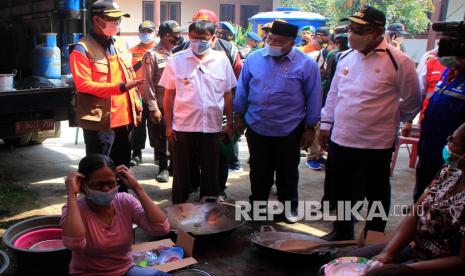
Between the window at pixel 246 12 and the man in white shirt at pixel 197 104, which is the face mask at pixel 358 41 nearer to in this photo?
the man in white shirt at pixel 197 104

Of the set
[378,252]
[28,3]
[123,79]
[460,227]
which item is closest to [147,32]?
[28,3]

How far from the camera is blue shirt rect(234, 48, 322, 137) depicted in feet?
12.7

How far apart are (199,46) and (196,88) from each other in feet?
1.22

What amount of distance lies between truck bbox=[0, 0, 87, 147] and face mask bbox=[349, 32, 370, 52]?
10.2 ft

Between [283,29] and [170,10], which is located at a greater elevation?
[170,10]

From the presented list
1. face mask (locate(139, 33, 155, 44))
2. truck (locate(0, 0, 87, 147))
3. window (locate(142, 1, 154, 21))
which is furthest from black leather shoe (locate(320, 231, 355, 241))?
window (locate(142, 1, 154, 21))

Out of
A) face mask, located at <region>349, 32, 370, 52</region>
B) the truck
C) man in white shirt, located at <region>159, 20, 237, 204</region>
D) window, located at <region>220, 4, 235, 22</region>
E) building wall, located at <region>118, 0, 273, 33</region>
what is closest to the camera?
face mask, located at <region>349, 32, 370, 52</region>

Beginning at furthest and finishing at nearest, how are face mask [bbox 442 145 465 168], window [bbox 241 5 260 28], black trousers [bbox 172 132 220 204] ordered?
window [bbox 241 5 260 28]
black trousers [bbox 172 132 220 204]
face mask [bbox 442 145 465 168]

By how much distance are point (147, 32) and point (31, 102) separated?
7.31 ft

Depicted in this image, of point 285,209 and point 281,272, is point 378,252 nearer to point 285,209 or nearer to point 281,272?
point 281,272

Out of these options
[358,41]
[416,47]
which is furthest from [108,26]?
[416,47]

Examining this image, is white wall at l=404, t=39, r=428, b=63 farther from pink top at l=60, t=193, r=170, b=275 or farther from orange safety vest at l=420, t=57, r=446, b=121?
pink top at l=60, t=193, r=170, b=275

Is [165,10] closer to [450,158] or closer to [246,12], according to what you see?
[246,12]

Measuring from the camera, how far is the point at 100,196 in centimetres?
239
